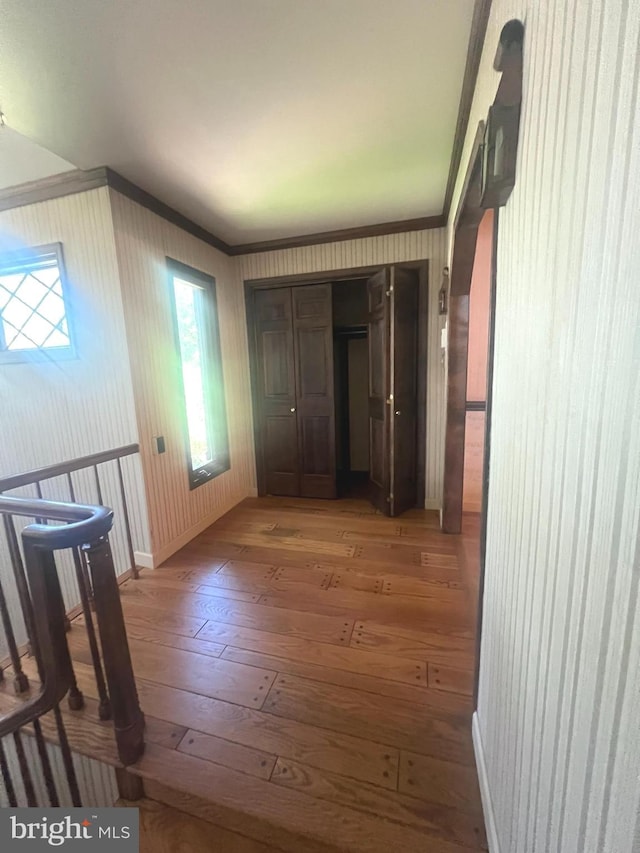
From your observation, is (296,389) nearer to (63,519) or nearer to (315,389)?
(315,389)

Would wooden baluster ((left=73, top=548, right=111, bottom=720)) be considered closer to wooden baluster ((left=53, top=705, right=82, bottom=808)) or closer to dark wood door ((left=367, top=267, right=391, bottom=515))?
wooden baluster ((left=53, top=705, right=82, bottom=808))

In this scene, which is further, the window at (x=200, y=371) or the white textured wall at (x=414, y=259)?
the white textured wall at (x=414, y=259)

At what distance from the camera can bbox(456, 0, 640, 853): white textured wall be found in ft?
1.38

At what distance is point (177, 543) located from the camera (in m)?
2.77

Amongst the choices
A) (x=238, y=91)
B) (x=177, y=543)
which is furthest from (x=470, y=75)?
(x=177, y=543)

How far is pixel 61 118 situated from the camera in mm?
1687

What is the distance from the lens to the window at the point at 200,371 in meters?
2.89

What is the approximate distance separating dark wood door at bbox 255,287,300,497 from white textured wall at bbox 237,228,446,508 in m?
0.30

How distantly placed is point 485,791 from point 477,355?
275cm

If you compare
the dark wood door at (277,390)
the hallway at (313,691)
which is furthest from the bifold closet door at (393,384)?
the dark wood door at (277,390)

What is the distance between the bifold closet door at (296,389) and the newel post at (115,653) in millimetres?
2521

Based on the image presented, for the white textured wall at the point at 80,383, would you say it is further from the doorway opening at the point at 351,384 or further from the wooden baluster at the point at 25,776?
the doorway opening at the point at 351,384

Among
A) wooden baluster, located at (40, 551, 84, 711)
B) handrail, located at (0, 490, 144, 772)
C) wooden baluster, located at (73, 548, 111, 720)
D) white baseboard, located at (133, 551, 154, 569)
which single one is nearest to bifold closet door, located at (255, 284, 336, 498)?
white baseboard, located at (133, 551, 154, 569)

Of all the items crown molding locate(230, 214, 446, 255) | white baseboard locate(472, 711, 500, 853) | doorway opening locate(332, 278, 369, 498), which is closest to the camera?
white baseboard locate(472, 711, 500, 853)
